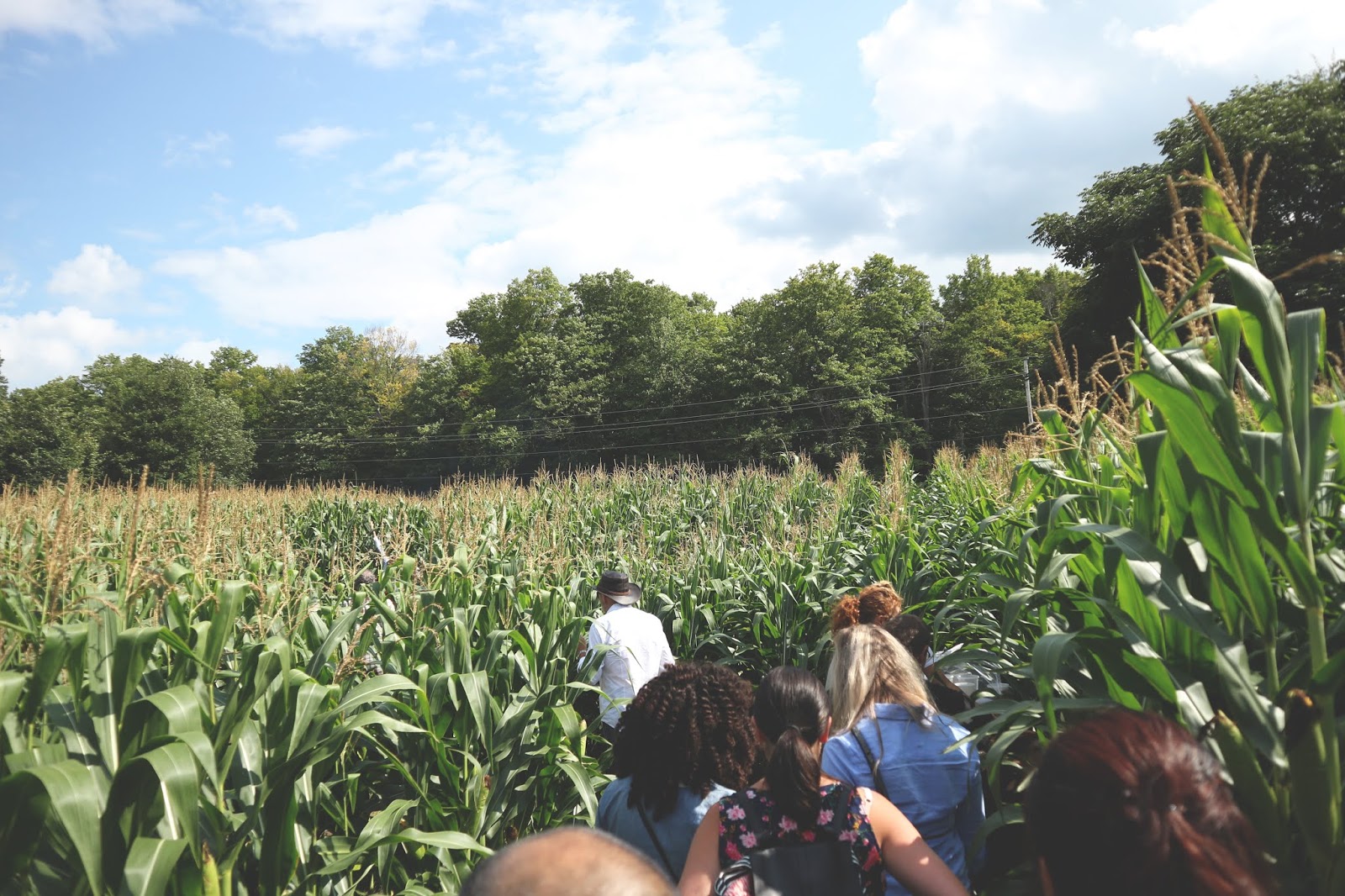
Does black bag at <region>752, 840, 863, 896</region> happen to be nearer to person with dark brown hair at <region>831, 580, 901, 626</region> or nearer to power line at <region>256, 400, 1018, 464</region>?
person with dark brown hair at <region>831, 580, 901, 626</region>

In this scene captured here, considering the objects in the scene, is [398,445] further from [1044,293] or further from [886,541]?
[886,541]

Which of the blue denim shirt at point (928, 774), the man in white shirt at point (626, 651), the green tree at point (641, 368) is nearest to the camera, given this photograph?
the blue denim shirt at point (928, 774)

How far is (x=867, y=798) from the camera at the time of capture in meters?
2.09

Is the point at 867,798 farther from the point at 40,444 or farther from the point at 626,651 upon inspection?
the point at 40,444

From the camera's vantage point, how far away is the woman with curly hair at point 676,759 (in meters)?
2.59

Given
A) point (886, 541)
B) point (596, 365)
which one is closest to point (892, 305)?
point (596, 365)

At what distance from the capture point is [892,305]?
4125cm

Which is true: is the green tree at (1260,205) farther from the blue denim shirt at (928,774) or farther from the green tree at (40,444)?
the green tree at (40,444)

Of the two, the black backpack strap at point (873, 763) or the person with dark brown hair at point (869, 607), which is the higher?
the person with dark brown hair at point (869, 607)

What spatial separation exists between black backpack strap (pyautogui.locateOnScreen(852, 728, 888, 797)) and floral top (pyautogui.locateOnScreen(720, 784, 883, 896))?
467mm

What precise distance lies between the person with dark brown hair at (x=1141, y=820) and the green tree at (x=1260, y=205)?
19.7 meters

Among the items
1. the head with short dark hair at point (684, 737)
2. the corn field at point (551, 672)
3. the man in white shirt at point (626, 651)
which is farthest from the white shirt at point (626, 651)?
the head with short dark hair at point (684, 737)

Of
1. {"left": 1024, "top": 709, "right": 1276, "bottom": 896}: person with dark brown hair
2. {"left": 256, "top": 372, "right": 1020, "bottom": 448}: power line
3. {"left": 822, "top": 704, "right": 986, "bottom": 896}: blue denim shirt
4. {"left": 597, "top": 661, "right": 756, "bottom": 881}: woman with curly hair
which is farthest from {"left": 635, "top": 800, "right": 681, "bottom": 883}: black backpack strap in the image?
{"left": 256, "top": 372, "right": 1020, "bottom": 448}: power line

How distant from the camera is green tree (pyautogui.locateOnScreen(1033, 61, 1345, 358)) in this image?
19375 mm
